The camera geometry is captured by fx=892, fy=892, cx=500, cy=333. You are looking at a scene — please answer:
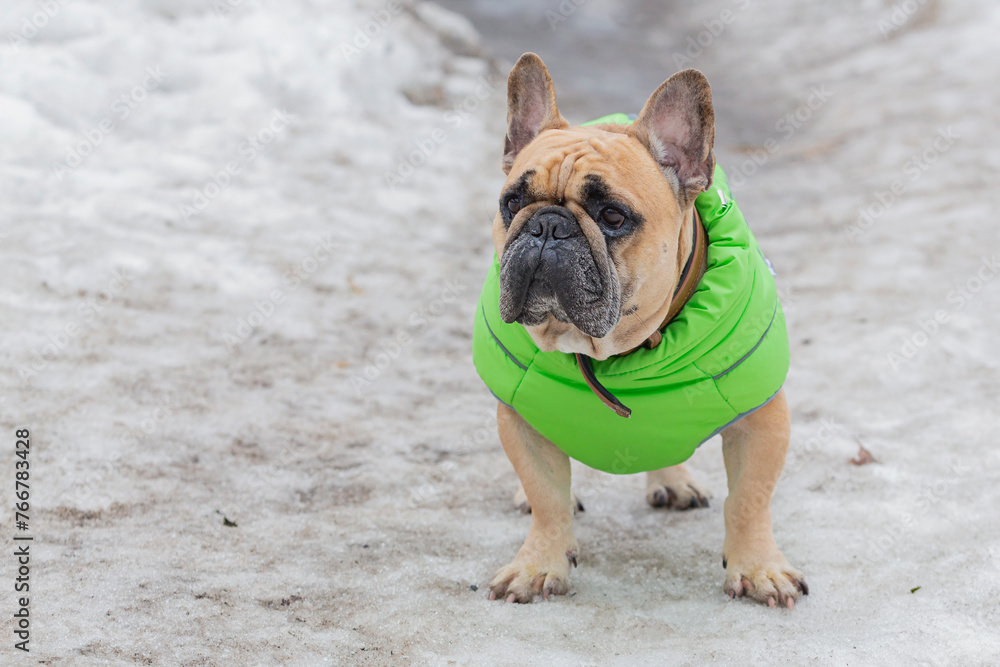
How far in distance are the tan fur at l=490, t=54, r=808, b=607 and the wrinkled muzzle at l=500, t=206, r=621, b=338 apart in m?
0.05

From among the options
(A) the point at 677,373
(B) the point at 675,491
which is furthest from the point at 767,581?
(B) the point at 675,491

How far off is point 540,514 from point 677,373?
708mm

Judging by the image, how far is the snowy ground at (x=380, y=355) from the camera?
2.79m

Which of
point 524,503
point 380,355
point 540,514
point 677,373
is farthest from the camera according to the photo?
point 380,355

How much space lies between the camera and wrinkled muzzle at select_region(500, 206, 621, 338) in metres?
2.66

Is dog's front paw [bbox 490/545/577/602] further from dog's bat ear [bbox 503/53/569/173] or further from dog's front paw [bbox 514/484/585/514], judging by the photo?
dog's bat ear [bbox 503/53/569/173]

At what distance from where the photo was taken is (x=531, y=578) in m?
3.05

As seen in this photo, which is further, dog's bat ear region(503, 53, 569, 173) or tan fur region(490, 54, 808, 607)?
dog's bat ear region(503, 53, 569, 173)

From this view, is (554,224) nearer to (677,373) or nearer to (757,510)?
(677,373)

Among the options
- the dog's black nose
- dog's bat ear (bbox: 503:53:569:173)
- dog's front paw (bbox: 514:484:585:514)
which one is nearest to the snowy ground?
dog's front paw (bbox: 514:484:585:514)

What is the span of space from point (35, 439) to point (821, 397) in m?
3.77

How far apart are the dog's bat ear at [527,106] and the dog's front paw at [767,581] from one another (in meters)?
1.60

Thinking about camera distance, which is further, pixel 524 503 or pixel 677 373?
pixel 524 503

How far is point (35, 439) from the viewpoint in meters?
3.75
